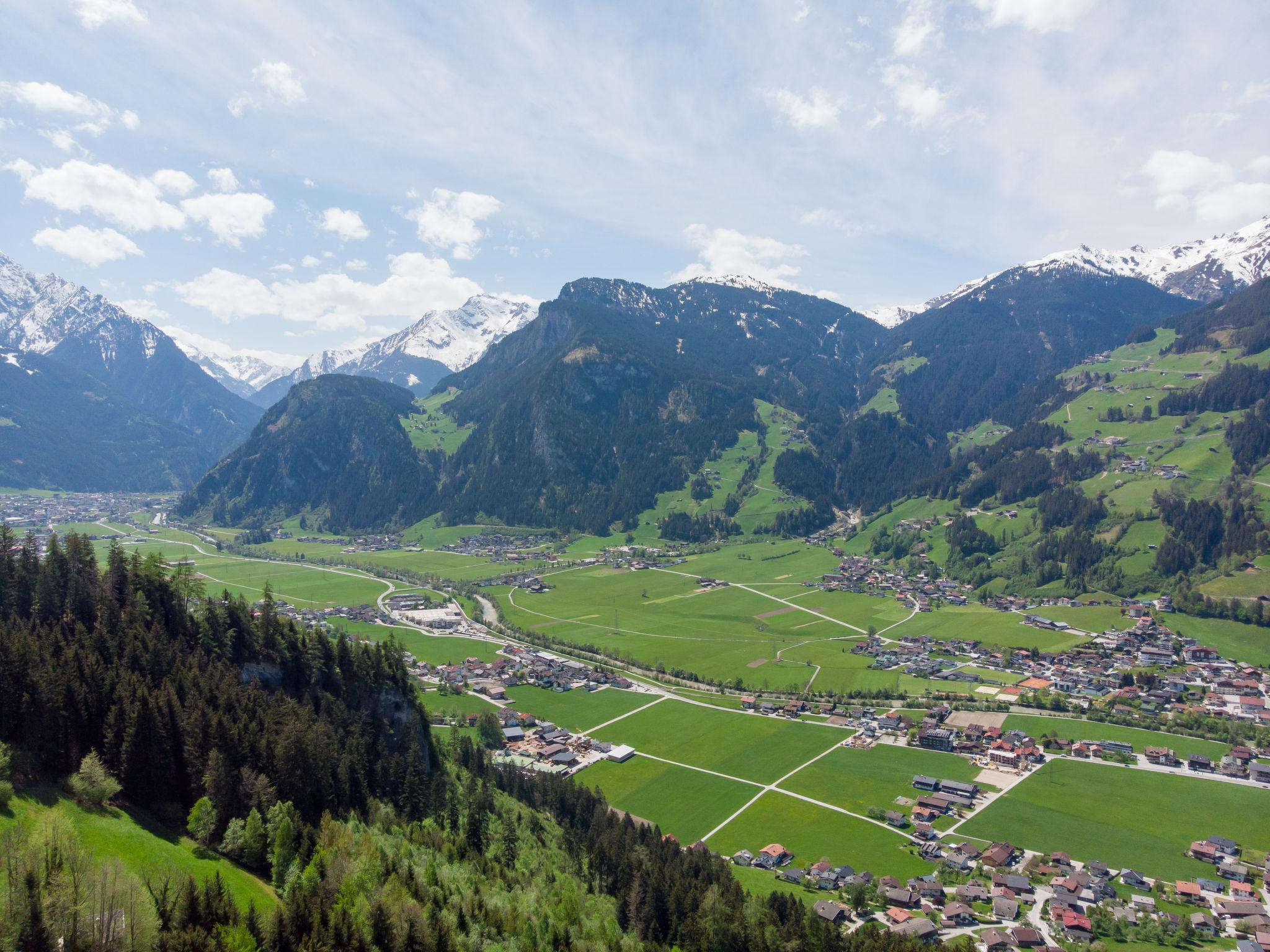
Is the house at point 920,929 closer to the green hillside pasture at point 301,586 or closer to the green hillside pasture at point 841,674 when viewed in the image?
the green hillside pasture at point 841,674

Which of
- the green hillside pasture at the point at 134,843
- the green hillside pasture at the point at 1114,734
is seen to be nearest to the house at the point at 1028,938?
the green hillside pasture at the point at 1114,734

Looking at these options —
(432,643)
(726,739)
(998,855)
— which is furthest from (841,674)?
(432,643)

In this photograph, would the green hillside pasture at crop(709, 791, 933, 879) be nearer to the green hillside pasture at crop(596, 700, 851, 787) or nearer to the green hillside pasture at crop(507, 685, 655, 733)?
the green hillside pasture at crop(596, 700, 851, 787)

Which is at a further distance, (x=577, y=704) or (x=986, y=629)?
(x=986, y=629)

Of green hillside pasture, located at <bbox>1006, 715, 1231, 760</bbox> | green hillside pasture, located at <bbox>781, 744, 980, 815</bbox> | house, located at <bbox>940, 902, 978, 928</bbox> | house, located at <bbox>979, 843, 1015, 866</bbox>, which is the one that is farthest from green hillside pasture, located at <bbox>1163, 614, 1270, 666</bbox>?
house, located at <bbox>940, 902, 978, 928</bbox>

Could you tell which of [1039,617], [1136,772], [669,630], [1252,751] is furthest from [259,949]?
[1039,617]

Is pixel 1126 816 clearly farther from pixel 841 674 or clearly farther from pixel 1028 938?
pixel 841 674
